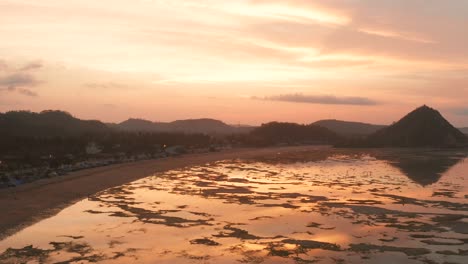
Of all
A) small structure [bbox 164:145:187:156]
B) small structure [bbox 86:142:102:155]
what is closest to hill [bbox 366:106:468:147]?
small structure [bbox 164:145:187:156]

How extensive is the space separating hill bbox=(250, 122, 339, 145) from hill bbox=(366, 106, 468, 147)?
1924cm

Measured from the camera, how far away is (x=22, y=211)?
1702 centimetres

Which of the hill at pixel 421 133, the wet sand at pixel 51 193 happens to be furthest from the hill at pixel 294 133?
the wet sand at pixel 51 193

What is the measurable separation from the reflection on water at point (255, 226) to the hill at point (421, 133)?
57.3 metres

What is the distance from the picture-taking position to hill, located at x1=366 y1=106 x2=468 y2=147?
259ft

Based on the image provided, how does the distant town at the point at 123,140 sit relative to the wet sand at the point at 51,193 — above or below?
above

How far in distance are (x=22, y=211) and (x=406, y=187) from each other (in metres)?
18.8

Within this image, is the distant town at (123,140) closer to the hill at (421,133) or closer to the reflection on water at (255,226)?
the hill at (421,133)

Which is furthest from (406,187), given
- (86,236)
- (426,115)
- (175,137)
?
(426,115)

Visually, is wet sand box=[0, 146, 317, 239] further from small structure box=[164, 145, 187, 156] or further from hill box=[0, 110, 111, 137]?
hill box=[0, 110, 111, 137]

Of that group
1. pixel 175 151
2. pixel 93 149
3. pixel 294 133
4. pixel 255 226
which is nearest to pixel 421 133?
pixel 294 133

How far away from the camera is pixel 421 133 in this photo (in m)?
80.2

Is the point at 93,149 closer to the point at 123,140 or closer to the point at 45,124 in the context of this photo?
the point at 123,140

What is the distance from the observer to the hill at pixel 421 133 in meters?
79.1
